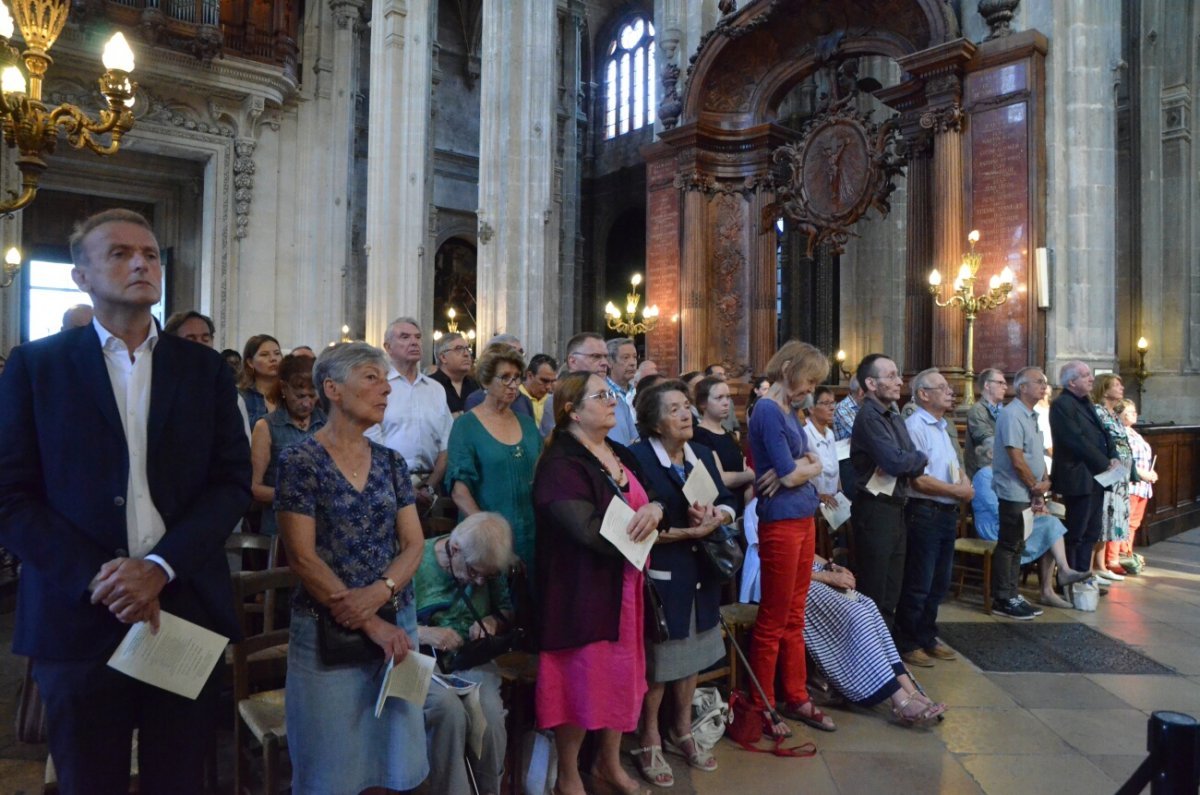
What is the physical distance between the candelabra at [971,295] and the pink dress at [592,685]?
21.2ft

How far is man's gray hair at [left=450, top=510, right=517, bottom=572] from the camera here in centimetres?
278

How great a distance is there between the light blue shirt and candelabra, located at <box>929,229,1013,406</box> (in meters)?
3.79

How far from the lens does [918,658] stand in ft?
15.9

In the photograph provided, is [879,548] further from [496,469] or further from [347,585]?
[347,585]

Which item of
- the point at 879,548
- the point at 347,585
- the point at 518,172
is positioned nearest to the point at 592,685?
the point at 347,585

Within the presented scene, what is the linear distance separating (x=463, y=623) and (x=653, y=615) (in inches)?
30.6

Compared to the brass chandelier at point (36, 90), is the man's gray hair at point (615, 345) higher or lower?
lower

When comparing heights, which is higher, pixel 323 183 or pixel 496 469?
pixel 323 183

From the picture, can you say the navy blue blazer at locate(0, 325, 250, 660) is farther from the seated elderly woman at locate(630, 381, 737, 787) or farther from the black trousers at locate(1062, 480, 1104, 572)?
the black trousers at locate(1062, 480, 1104, 572)

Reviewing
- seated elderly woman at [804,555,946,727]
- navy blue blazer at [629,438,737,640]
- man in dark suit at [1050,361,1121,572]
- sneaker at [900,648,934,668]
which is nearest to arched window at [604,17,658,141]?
man in dark suit at [1050,361,1121,572]

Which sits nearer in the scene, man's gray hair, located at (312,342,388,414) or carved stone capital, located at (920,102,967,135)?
man's gray hair, located at (312,342,388,414)

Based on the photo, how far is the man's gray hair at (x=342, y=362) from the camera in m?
2.42

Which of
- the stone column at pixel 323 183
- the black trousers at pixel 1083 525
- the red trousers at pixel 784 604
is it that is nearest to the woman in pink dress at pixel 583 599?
the red trousers at pixel 784 604

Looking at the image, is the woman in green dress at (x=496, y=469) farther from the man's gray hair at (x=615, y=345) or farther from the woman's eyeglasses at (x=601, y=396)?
the man's gray hair at (x=615, y=345)
